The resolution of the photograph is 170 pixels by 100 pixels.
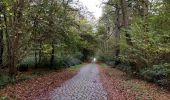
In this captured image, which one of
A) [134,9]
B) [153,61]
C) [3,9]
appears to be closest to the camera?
[3,9]

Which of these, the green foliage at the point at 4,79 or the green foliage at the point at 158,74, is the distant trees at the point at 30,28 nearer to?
the green foliage at the point at 4,79

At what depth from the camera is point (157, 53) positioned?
1794 cm

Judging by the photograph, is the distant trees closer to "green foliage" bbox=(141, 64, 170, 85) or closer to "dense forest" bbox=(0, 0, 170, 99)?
"dense forest" bbox=(0, 0, 170, 99)

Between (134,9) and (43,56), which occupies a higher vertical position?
(134,9)

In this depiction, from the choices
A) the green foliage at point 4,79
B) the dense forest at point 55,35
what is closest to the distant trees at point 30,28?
the dense forest at point 55,35

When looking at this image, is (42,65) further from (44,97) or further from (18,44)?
(44,97)

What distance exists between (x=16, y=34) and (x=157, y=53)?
8.88m

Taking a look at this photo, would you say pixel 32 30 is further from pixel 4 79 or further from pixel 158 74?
pixel 158 74

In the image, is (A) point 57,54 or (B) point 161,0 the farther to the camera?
(A) point 57,54

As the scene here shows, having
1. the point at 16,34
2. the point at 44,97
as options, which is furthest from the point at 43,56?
the point at 44,97

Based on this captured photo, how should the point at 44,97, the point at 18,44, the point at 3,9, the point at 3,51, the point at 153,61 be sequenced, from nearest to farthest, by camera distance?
the point at 44,97
the point at 3,9
the point at 18,44
the point at 153,61
the point at 3,51

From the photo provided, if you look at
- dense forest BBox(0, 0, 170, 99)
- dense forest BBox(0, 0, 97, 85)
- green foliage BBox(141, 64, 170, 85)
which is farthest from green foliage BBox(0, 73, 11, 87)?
green foliage BBox(141, 64, 170, 85)

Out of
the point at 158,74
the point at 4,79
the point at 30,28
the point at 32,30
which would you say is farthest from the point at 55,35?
the point at 158,74

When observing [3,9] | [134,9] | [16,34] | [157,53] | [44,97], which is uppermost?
[134,9]
